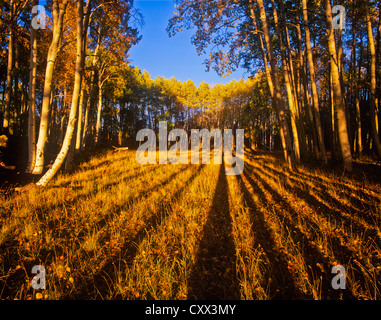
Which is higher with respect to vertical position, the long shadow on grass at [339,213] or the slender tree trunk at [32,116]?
the slender tree trunk at [32,116]

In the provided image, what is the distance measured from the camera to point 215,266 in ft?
6.74

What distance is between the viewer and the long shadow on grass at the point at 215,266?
168cm

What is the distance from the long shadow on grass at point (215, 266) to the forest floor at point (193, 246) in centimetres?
1

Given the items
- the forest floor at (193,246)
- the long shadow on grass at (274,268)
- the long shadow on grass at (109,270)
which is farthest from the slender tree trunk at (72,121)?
the long shadow on grass at (274,268)

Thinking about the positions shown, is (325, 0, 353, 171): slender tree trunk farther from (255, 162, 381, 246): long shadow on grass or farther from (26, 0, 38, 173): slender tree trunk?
(26, 0, 38, 173): slender tree trunk

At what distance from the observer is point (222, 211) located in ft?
13.0

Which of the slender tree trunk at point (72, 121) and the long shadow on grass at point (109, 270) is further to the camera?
the slender tree trunk at point (72, 121)

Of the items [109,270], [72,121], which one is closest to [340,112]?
[109,270]

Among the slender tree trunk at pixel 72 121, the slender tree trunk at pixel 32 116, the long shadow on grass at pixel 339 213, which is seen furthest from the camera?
the slender tree trunk at pixel 32 116

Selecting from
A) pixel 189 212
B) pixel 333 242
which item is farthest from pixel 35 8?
pixel 333 242

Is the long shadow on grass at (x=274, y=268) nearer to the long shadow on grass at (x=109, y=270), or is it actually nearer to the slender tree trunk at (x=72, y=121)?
the long shadow on grass at (x=109, y=270)

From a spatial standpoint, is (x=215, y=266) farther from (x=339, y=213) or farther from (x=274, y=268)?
(x=339, y=213)

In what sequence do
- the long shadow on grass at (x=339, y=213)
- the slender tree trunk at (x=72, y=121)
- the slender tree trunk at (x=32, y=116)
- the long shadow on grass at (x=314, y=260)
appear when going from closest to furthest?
the long shadow on grass at (x=314, y=260) < the long shadow on grass at (x=339, y=213) < the slender tree trunk at (x=72, y=121) < the slender tree trunk at (x=32, y=116)

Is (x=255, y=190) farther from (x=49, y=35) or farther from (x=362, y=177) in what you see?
(x=49, y=35)
